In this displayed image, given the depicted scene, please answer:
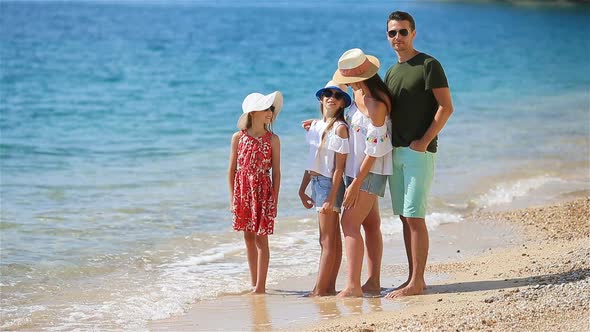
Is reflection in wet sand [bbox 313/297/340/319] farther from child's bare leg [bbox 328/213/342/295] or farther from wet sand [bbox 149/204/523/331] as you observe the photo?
child's bare leg [bbox 328/213/342/295]

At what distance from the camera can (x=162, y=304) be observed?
6.80 meters

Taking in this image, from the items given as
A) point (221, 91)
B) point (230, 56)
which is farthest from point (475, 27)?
point (221, 91)

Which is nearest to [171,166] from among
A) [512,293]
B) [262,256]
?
[262,256]

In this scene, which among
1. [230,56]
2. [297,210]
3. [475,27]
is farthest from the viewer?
[475,27]

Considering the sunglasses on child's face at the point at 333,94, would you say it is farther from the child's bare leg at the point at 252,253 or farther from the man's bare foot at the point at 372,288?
the man's bare foot at the point at 372,288

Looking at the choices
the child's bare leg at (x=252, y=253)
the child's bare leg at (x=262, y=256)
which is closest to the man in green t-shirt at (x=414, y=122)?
the child's bare leg at (x=262, y=256)

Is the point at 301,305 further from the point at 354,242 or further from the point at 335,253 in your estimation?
the point at 354,242

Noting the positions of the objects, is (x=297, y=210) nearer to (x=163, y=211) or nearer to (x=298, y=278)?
(x=163, y=211)

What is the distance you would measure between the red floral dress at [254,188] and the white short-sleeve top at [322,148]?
1.29ft

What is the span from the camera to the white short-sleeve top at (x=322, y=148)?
6.49m

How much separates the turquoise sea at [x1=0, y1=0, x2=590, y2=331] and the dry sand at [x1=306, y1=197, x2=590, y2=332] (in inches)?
53.3

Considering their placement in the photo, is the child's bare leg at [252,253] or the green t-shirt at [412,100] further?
the child's bare leg at [252,253]

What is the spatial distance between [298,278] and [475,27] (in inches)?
2040

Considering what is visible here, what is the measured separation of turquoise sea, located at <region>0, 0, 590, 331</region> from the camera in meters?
7.58
